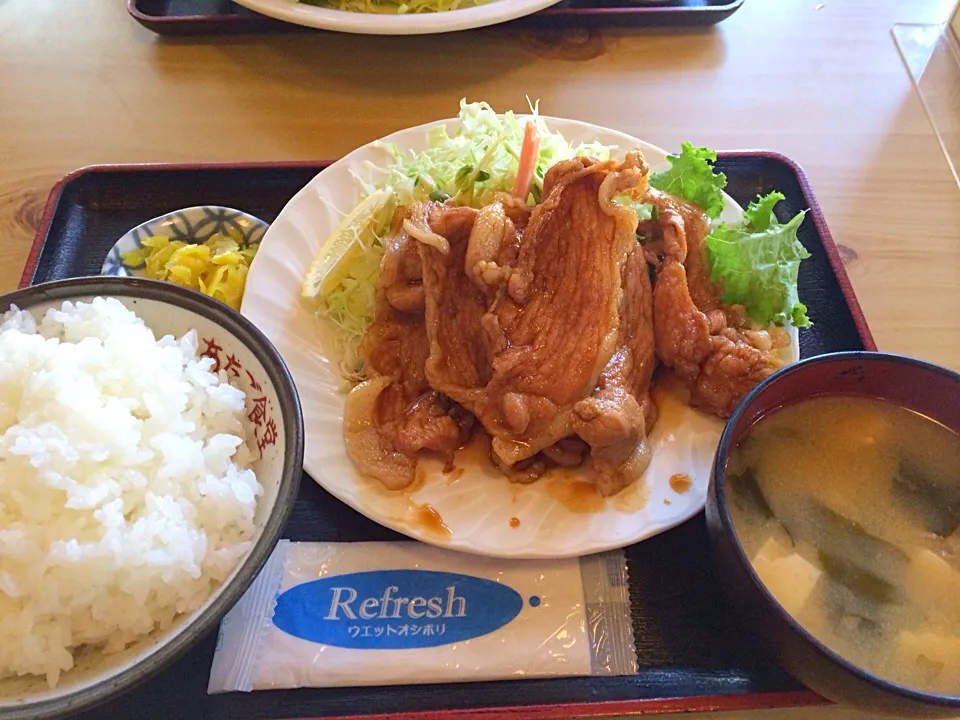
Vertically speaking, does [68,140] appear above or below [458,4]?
below

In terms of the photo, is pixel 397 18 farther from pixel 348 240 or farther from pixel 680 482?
pixel 680 482

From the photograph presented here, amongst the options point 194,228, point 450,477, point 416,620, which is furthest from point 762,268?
point 194,228

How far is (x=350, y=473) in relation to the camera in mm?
1921

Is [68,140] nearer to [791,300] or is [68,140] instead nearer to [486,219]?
[486,219]

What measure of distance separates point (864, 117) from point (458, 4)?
1975 millimetres

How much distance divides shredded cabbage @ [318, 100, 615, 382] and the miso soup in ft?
3.96

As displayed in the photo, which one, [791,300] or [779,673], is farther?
[791,300]

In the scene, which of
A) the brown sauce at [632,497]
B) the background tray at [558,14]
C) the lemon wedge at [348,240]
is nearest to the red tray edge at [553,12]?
the background tray at [558,14]

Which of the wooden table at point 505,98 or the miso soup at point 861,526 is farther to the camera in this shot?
the wooden table at point 505,98

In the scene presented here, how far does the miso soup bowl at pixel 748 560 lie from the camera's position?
4.27 feet

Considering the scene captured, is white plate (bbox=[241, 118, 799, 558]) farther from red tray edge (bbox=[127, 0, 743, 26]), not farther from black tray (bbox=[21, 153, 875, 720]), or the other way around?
red tray edge (bbox=[127, 0, 743, 26])

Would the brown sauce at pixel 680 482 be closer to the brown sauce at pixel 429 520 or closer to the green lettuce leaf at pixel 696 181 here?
the brown sauce at pixel 429 520

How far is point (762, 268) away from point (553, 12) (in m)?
1.94

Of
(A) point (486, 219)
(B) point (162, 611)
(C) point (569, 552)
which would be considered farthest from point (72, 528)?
(A) point (486, 219)
